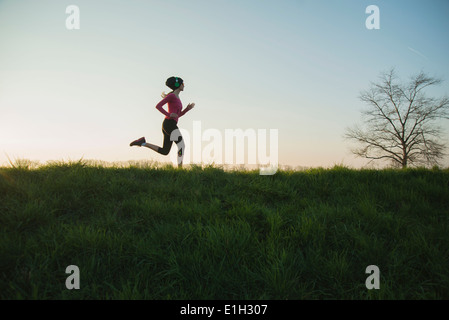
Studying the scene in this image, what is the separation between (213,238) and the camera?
2883 mm

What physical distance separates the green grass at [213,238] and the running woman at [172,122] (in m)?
2.08

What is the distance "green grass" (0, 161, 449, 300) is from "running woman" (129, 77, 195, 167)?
2079 millimetres

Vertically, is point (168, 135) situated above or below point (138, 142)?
above

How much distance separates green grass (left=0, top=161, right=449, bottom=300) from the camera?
238 centimetres

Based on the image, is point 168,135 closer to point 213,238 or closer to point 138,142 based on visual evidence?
point 138,142

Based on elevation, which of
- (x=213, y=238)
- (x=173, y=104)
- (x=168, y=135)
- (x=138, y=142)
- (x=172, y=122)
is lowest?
(x=213, y=238)

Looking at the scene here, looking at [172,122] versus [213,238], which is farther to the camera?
[172,122]

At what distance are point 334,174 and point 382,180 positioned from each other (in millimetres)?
957

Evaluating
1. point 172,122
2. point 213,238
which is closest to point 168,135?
point 172,122

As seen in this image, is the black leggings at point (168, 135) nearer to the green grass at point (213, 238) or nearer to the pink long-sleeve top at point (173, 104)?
the pink long-sleeve top at point (173, 104)

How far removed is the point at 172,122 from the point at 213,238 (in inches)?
181

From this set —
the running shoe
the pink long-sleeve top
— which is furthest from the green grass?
the pink long-sleeve top

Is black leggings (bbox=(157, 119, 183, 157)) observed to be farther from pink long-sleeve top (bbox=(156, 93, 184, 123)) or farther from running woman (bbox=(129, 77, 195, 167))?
pink long-sleeve top (bbox=(156, 93, 184, 123))

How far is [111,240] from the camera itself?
112 inches
